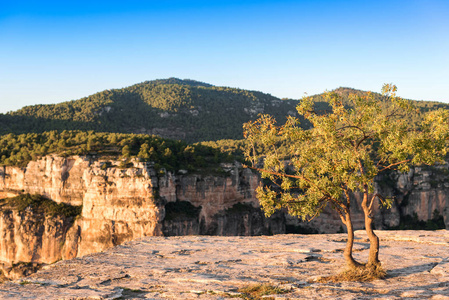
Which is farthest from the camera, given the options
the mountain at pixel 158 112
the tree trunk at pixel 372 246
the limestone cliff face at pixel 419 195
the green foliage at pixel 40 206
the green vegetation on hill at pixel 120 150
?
the mountain at pixel 158 112

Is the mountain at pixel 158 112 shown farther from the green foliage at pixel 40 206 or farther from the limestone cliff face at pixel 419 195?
the limestone cliff face at pixel 419 195

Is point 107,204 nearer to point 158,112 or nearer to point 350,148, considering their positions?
point 350,148

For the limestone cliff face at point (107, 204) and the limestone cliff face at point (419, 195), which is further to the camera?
the limestone cliff face at point (419, 195)

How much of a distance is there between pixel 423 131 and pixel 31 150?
204 ft

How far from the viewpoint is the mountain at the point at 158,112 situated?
108 m

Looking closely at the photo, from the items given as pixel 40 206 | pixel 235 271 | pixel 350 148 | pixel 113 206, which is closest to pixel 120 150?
pixel 113 206

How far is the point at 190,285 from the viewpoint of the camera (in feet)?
40.8

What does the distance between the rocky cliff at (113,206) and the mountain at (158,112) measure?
1570 inches

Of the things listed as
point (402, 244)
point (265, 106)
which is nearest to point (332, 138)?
point (402, 244)

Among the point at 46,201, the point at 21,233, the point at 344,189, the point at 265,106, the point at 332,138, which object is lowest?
the point at 21,233

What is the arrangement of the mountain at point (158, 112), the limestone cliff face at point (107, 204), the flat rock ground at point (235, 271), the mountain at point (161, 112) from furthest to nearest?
1. the mountain at point (158, 112)
2. the mountain at point (161, 112)
3. the limestone cliff face at point (107, 204)
4. the flat rock ground at point (235, 271)

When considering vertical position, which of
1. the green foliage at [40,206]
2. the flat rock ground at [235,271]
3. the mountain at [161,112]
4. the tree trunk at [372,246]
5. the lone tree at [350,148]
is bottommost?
the green foliage at [40,206]

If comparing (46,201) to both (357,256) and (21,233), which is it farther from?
(357,256)

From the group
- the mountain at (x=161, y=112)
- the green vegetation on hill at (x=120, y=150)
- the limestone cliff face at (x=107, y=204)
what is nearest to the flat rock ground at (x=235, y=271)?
the limestone cliff face at (x=107, y=204)
